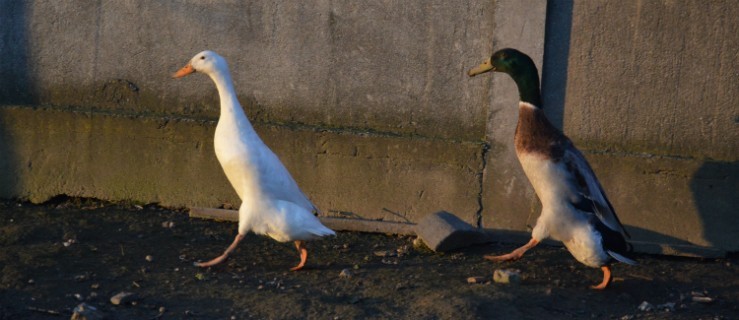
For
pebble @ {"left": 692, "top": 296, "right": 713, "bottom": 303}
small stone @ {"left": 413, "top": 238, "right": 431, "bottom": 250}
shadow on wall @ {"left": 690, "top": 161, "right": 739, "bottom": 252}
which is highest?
shadow on wall @ {"left": 690, "top": 161, "right": 739, "bottom": 252}

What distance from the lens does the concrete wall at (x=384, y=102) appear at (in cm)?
611

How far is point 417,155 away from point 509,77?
32.9 inches

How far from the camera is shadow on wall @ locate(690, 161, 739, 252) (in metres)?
6.09

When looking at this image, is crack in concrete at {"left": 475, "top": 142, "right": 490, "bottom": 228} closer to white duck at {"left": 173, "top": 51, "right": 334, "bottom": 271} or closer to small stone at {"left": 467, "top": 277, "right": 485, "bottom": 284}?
small stone at {"left": 467, "top": 277, "right": 485, "bottom": 284}

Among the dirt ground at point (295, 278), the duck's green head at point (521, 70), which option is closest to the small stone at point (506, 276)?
the dirt ground at point (295, 278)

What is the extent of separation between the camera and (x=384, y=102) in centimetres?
652

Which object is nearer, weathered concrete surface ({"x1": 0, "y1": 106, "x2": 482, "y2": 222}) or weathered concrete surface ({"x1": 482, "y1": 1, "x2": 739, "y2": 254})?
weathered concrete surface ({"x1": 482, "y1": 1, "x2": 739, "y2": 254})

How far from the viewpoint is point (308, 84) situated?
659cm

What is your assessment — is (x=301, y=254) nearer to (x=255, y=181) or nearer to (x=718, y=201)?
(x=255, y=181)

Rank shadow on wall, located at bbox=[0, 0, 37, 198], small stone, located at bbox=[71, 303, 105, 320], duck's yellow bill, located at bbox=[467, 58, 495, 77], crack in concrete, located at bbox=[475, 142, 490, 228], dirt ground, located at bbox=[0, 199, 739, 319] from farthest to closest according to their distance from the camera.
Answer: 1. shadow on wall, located at bbox=[0, 0, 37, 198]
2. crack in concrete, located at bbox=[475, 142, 490, 228]
3. duck's yellow bill, located at bbox=[467, 58, 495, 77]
4. dirt ground, located at bbox=[0, 199, 739, 319]
5. small stone, located at bbox=[71, 303, 105, 320]

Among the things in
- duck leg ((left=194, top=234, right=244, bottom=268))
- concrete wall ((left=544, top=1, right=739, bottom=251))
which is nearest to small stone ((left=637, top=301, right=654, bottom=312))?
concrete wall ((left=544, top=1, right=739, bottom=251))

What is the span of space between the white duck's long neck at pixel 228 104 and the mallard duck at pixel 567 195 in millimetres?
1691

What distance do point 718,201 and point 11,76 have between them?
17.0ft

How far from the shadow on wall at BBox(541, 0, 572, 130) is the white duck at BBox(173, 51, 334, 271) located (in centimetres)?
181
